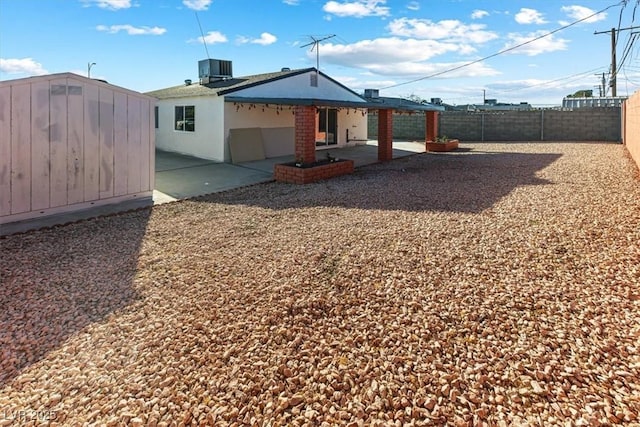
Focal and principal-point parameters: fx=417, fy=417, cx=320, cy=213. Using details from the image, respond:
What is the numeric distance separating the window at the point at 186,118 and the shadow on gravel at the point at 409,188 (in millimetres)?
6816

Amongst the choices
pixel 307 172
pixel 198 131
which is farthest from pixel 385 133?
pixel 198 131

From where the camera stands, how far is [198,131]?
1538 cm

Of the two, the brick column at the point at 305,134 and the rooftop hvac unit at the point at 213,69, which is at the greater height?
the rooftop hvac unit at the point at 213,69

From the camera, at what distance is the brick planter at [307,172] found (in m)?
10.4

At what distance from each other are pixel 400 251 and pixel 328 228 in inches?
57.3

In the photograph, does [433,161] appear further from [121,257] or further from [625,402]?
[625,402]

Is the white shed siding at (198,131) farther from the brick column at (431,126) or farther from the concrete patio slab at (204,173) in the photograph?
the brick column at (431,126)

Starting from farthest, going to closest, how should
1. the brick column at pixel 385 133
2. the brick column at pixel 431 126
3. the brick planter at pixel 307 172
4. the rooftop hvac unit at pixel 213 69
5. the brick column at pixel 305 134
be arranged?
the brick column at pixel 431 126 → the rooftop hvac unit at pixel 213 69 → the brick column at pixel 385 133 → the brick column at pixel 305 134 → the brick planter at pixel 307 172

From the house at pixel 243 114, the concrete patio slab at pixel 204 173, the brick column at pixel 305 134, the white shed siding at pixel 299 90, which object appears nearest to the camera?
the concrete patio slab at pixel 204 173

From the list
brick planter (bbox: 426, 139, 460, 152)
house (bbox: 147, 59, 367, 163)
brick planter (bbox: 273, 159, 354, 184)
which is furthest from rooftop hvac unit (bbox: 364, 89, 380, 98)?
brick planter (bbox: 273, 159, 354, 184)

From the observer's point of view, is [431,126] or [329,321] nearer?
[329,321]

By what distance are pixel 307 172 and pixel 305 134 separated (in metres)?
1.50

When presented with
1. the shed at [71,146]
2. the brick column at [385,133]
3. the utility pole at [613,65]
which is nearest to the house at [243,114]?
the brick column at [385,133]

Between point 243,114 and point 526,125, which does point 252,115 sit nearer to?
point 243,114
